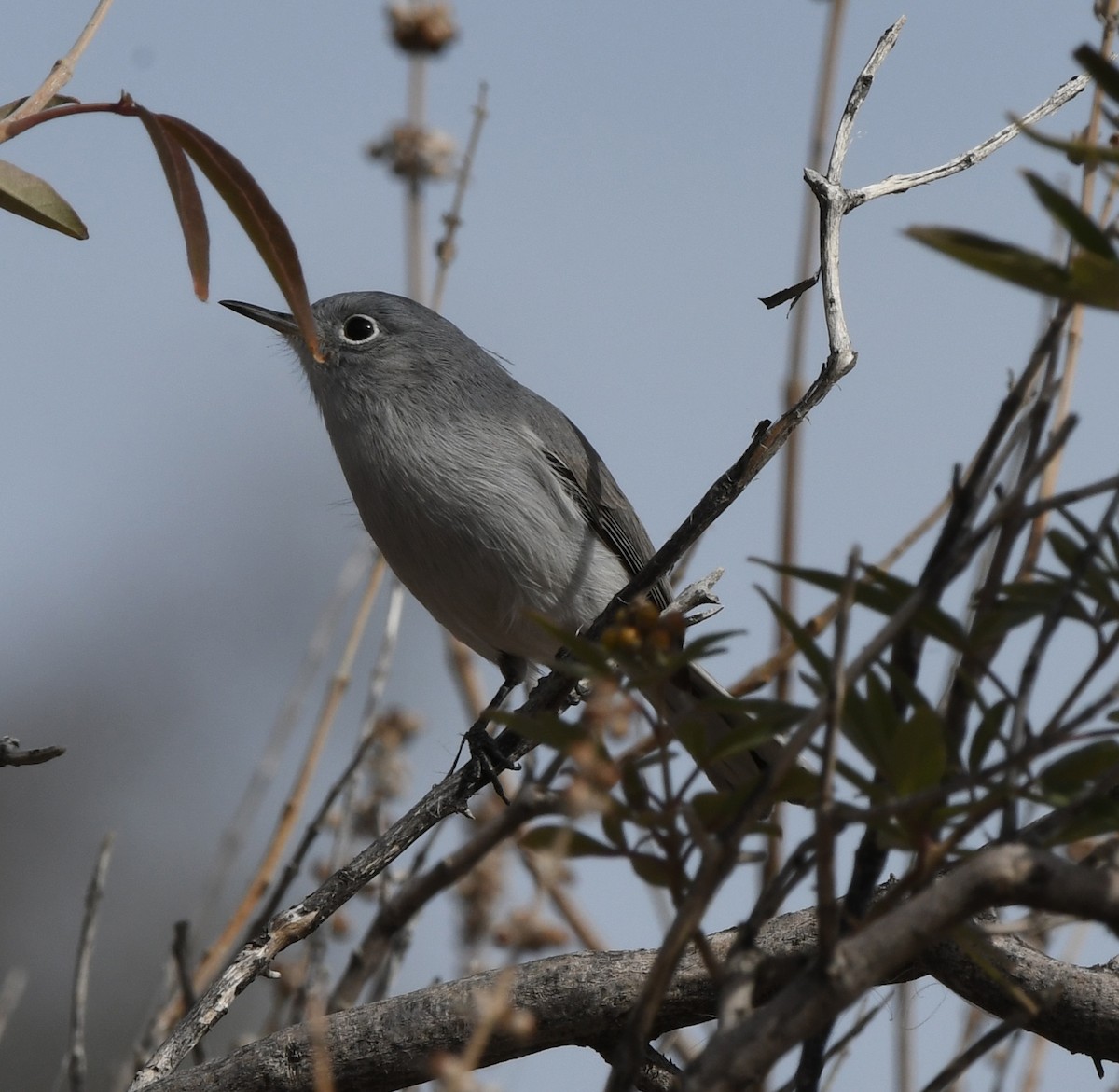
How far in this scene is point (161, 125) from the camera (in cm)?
150

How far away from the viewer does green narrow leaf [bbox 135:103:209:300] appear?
1520 mm

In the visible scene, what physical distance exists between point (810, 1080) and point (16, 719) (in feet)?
33.4

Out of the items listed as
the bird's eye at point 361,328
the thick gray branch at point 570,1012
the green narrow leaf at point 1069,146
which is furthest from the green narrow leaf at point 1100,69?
the bird's eye at point 361,328

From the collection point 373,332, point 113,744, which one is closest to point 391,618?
point 373,332

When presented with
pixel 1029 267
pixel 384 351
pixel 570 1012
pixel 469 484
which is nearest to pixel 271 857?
pixel 570 1012

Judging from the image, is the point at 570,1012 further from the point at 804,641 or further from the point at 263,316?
the point at 263,316

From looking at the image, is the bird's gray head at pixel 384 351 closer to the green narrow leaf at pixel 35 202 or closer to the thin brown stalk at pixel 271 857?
the thin brown stalk at pixel 271 857

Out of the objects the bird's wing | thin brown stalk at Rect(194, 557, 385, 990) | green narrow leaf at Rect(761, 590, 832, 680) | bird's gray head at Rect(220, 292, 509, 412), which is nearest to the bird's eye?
bird's gray head at Rect(220, 292, 509, 412)

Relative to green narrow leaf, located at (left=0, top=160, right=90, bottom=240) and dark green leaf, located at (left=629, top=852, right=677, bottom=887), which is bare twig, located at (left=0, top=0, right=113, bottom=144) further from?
dark green leaf, located at (left=629, top=852, right=677, bottom=887)

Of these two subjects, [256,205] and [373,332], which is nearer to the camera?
[256,205]

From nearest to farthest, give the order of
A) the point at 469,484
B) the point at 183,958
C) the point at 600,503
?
1. the point at 183,958
2. the point at 469,484
3. the point at 600,503

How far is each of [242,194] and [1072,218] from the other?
0.94 m

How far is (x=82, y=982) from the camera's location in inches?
93.2

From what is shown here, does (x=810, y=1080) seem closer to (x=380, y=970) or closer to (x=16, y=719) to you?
(x=380, y=970)
